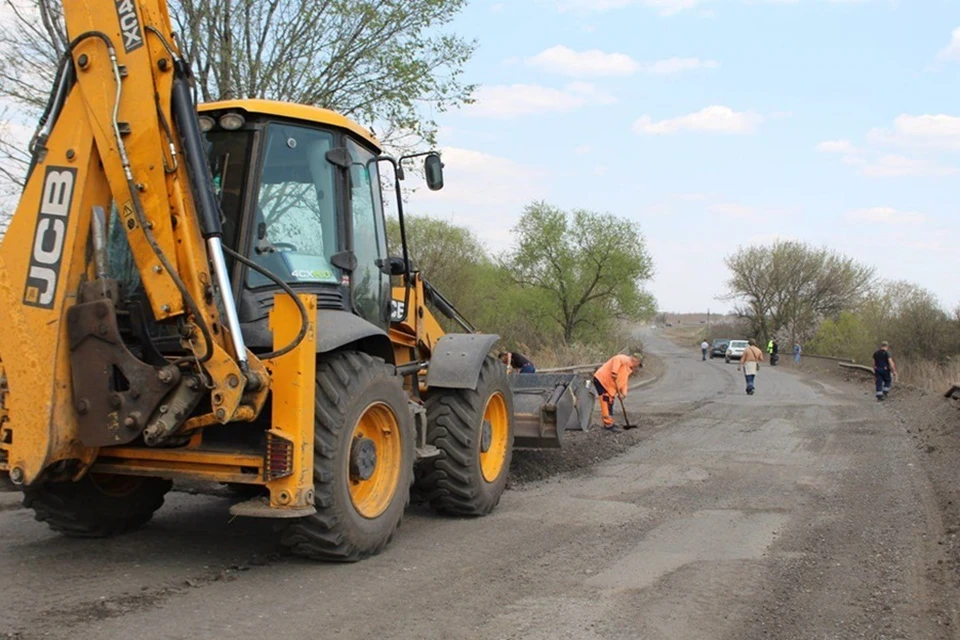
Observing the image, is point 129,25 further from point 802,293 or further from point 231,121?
point 802,293

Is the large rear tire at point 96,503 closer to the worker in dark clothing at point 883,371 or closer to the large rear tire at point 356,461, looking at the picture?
the large rear tire at point 356,461

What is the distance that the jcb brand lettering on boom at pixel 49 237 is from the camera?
5008mm

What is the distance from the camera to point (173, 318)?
5.13 m

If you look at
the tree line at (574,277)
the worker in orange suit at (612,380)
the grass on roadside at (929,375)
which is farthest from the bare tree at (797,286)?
the worker in orange suit at (612,380)

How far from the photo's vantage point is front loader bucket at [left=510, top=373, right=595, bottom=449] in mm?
9375

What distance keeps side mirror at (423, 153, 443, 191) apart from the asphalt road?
8.67 ft

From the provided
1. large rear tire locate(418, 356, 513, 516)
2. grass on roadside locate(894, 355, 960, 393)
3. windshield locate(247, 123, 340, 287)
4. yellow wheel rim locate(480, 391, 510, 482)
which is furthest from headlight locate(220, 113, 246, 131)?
grass on roadside locate(894, 355, 960, 393)

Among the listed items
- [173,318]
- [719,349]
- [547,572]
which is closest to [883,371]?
[547,572]

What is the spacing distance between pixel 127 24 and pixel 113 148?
2.40ft

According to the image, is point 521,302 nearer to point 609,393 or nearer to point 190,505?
point 609,393

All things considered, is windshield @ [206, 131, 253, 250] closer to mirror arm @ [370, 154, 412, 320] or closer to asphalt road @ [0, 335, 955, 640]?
mirror arm @ [370, 154, 412, 320]

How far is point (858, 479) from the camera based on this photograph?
32.7ft

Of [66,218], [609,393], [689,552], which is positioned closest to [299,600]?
[66,218]

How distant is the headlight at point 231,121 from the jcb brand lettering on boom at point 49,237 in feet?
3.63
